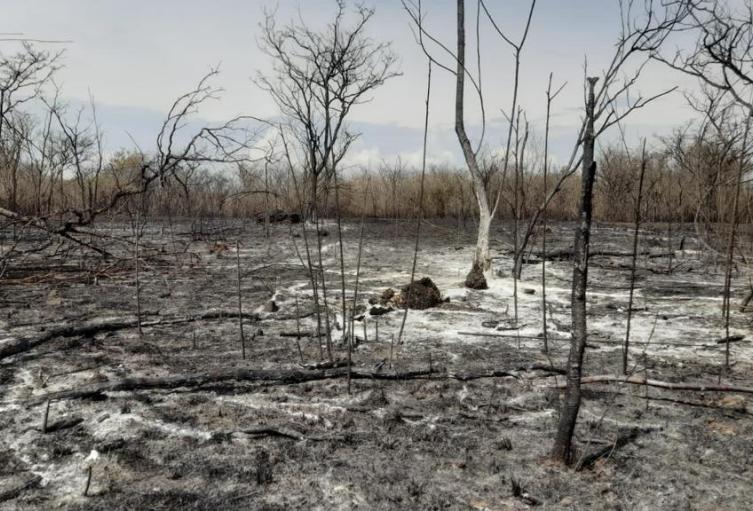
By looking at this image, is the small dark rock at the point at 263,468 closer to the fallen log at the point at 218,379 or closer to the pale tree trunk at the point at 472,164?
the fallen log at the point at 218,379

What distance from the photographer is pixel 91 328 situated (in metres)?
4.30

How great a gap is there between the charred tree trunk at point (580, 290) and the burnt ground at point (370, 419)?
0.17 m

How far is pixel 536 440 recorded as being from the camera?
2613mm

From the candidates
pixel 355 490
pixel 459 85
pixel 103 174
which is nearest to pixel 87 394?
pixel 355 490

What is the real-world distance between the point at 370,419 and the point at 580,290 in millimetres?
1270

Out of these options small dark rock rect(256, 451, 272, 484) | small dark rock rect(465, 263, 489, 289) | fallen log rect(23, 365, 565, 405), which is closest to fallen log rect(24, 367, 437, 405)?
fallen log rect(23, 365, 565, 405)

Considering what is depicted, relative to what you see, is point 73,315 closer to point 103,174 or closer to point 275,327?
point 275,327

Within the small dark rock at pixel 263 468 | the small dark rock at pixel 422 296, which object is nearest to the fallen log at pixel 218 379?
the small dark rock at pixel 263 468

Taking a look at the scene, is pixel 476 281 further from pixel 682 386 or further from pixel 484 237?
pixel 682 386

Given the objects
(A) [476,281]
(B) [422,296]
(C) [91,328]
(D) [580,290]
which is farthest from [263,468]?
(A) [476,281]

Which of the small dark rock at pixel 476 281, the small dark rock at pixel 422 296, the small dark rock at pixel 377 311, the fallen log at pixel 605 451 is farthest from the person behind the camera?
the small dark rock at pixel 476 281

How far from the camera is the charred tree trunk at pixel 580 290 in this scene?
2043 millimetres

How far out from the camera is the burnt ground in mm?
2158

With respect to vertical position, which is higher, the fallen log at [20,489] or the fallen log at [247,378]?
the fallen log at [247,378]
